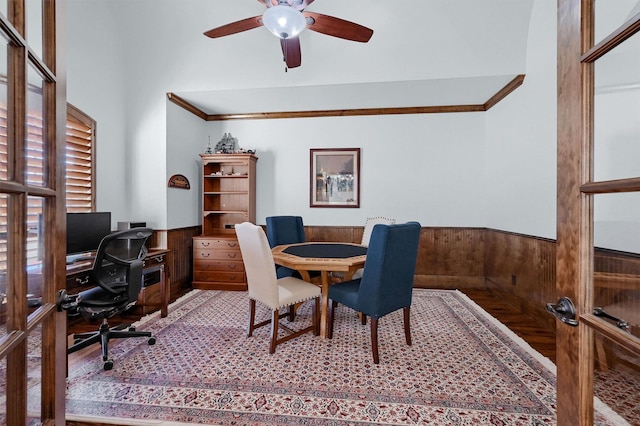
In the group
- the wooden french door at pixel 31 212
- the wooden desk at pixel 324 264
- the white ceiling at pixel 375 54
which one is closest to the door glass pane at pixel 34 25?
the wooden french door at pixel 31 212

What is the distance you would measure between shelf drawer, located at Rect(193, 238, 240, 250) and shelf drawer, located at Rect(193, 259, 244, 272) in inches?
7.8

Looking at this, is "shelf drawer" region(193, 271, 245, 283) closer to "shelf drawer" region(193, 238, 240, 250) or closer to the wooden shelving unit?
the wooden shelving unit

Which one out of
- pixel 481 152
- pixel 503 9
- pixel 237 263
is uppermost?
pixel 503 9

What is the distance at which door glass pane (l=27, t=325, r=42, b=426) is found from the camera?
26.5 inches

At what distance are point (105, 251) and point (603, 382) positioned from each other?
270 cm

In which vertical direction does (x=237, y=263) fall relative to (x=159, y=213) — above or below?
below

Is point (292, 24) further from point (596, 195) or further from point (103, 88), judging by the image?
point (103, 88)

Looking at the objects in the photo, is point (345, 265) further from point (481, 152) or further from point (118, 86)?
point (118, 86)

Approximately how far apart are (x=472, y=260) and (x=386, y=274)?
2.67 metres

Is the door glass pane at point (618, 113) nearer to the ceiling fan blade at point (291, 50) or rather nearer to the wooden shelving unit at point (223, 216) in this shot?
the ceiling fan blade at point (291, 50)

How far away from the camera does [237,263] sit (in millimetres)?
4047

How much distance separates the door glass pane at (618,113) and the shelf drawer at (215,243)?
385 centimetres

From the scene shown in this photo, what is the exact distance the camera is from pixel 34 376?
0.70 m

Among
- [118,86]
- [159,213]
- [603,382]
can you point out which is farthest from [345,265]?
[118,86]
